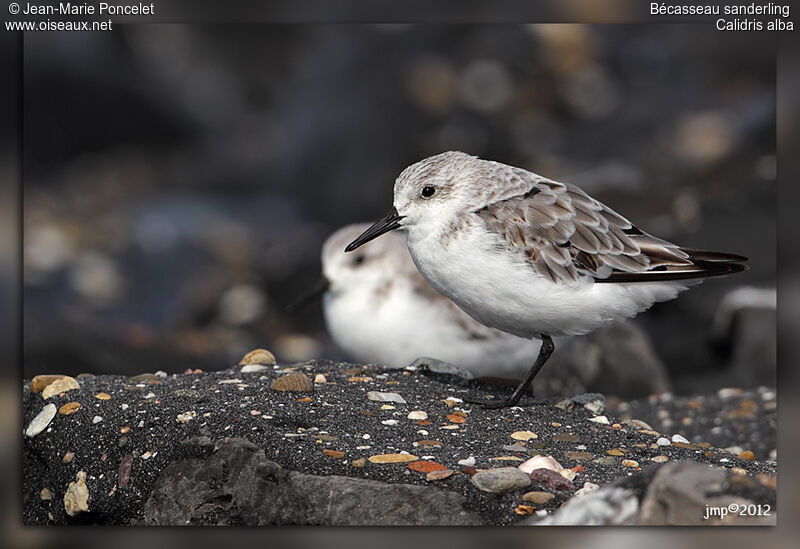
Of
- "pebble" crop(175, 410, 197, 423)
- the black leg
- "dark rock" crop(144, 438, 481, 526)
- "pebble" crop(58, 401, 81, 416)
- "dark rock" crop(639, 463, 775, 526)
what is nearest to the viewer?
Answer: "dark rock" crop(639, 463, 775, 526)

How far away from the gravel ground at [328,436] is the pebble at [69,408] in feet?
0.07

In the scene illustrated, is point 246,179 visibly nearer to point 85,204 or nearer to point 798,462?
point 85,204

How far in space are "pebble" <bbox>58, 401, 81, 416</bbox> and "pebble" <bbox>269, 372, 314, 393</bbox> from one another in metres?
0.80

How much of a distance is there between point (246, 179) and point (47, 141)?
1946mm

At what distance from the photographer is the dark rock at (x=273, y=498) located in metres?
3.15

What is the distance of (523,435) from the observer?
12.3 ft

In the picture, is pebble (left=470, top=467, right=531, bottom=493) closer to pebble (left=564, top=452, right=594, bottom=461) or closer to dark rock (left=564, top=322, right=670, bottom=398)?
pebble (left=564, top=452, right=594, bottom=461)

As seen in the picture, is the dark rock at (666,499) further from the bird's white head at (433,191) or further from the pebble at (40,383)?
the pebble at (40,383)

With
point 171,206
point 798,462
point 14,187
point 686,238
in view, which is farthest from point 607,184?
point 14,187

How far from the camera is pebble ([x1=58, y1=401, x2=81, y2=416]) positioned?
3833 mm

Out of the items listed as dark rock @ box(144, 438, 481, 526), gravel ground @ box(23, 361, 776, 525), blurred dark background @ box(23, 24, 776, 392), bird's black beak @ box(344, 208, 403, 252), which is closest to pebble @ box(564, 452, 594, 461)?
gravel ground @ box(23, 361, 776, 525)

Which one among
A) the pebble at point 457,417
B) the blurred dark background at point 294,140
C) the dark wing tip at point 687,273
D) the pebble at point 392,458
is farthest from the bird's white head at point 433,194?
the blurred dark background at point 294,140

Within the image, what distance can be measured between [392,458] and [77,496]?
1229 millimetres

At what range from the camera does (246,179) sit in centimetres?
961
